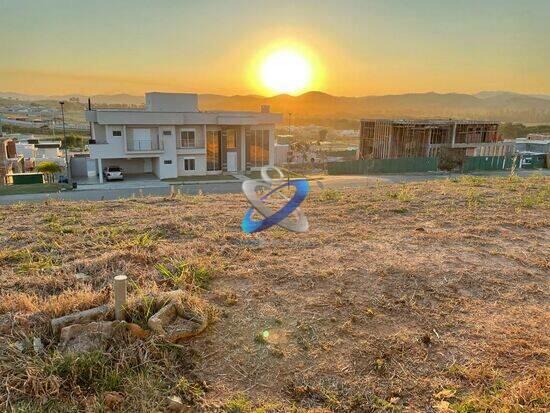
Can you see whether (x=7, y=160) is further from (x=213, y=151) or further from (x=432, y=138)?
(x=432, y=138)

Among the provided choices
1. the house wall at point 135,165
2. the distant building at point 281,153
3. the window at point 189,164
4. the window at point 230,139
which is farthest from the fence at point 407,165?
the house wall at point 135,165

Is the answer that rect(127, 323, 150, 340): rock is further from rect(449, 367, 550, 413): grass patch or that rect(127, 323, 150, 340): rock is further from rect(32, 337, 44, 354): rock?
rect(449, 367, 550, 413): grass patch

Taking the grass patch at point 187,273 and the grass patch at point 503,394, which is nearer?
the grass patch at point 503,394

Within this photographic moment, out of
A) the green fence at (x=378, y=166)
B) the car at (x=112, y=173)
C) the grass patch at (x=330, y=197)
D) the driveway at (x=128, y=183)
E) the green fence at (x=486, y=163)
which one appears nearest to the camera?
the grass patch at (x=330, y=197)

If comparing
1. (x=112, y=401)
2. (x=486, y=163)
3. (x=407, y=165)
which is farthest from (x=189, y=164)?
(x=112, y=401)

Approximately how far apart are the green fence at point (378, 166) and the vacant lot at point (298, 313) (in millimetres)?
26099

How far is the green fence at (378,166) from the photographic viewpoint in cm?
3247

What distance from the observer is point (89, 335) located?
9.48 ft

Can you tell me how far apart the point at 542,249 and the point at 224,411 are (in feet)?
16.7

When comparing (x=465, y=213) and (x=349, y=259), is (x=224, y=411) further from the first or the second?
(x=465, y=213)

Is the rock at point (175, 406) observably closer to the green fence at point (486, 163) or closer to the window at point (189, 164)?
the window at point (189, 164)

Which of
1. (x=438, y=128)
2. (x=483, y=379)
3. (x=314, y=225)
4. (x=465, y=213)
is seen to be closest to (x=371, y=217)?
(x=314, y=225)

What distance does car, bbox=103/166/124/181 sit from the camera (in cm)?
2942

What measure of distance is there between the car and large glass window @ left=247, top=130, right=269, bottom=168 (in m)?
10.6
